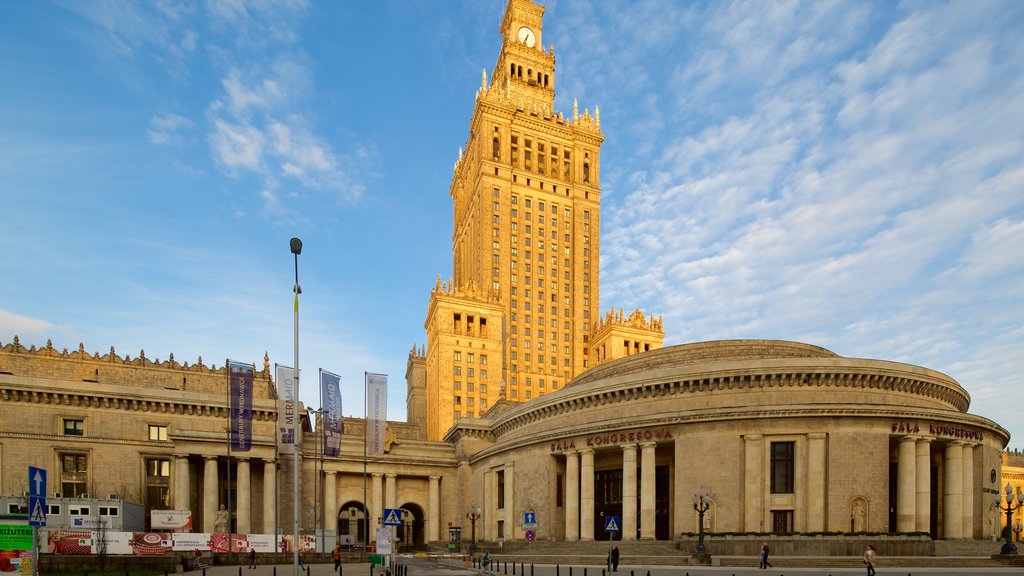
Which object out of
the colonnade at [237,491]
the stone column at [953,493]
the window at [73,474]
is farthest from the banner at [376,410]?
the stone column at [953,493]

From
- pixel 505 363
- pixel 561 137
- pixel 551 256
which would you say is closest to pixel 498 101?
pixel 561 137

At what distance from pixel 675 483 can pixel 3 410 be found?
60257 mm

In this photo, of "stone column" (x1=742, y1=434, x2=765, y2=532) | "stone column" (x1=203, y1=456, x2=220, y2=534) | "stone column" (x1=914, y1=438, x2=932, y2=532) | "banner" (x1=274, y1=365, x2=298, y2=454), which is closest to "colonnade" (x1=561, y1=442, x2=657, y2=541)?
"stone column" (x1=742, y1=434, x2=765, y2=532)

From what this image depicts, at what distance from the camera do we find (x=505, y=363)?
113688 mm

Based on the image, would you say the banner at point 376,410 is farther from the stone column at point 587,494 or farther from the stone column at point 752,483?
the stone column at point 752,483

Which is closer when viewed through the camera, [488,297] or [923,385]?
[923,385]

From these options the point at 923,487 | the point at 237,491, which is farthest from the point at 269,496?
the point at 923,487

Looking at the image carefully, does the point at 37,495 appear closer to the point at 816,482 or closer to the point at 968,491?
the point at 816,482

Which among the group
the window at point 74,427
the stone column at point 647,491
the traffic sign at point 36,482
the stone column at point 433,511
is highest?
the traffic sign at point 36,482

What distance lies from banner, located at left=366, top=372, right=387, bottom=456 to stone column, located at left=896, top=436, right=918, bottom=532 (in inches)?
1592

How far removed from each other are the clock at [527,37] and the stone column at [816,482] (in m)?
109

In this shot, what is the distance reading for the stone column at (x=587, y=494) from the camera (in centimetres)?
5612

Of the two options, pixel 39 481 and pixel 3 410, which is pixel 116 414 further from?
pixel 39 481

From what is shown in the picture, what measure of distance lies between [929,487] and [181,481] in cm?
6304
